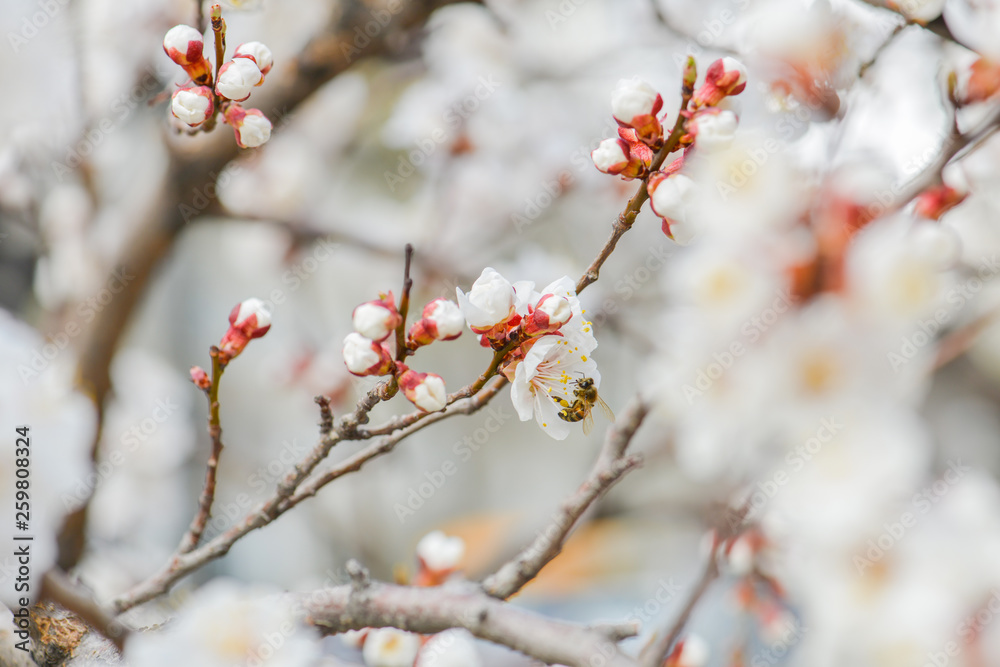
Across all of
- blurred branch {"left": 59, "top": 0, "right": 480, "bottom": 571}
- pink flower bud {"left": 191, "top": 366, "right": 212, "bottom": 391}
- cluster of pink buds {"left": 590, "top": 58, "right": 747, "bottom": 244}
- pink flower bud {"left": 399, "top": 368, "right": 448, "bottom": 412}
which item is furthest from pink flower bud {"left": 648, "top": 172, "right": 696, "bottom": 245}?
blurred branch {"left": 59, "top": 0, "right": 480, "bottom": 571}

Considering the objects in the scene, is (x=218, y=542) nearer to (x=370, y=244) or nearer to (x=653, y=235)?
(x=370, y=244)

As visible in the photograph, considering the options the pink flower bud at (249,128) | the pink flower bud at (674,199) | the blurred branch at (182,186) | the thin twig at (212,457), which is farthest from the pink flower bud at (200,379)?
the blurred branch at (182,186)

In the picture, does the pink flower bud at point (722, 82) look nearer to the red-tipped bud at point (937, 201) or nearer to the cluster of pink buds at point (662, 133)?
the cluster of pink buds at point (662, 133)

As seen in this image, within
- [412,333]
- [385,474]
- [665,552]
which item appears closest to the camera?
[412,333]

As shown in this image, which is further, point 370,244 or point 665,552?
point 665,552

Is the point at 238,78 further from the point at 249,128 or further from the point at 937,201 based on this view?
the point at 937,201

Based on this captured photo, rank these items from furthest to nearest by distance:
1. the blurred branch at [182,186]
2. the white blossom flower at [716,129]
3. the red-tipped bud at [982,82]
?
1. the blurred branch at [182,186]
2. the red-tipped bud at [982,82]
3. the white blossom flower at [716,129]

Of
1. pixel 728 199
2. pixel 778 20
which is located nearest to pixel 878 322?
pixel 728 199

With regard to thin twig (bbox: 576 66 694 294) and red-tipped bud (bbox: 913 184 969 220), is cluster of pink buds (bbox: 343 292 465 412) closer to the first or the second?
thin twig (bbox: 576 66 694 294)
